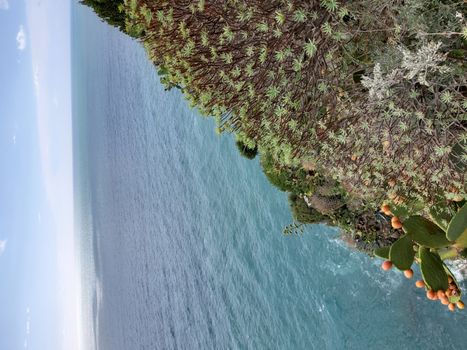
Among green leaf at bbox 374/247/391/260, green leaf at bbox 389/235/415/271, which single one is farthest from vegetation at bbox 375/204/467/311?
green leaf at bbox 374/247/391/260

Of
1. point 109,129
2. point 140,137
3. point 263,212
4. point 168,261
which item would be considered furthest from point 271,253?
point 109,129

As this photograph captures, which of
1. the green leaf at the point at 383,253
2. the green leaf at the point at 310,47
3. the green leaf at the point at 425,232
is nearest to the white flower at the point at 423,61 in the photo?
the green leaf at the point at 310,47

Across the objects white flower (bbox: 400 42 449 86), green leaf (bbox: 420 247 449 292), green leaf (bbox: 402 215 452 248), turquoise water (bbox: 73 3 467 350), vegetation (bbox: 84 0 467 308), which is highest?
white flower (bbox: 400 42 449 86)

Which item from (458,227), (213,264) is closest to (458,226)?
(458,227)

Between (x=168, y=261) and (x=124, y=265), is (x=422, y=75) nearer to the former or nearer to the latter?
(x=168, y=261)

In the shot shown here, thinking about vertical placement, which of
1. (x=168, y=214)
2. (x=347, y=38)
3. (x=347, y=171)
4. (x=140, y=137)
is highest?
(x=347, y=38)

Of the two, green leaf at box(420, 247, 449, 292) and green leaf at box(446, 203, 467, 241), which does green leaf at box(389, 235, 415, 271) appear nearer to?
green leaf at box(420, 247, 449, 292)

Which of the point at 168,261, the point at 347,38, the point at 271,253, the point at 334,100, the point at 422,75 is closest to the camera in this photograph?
the point at 422,75
